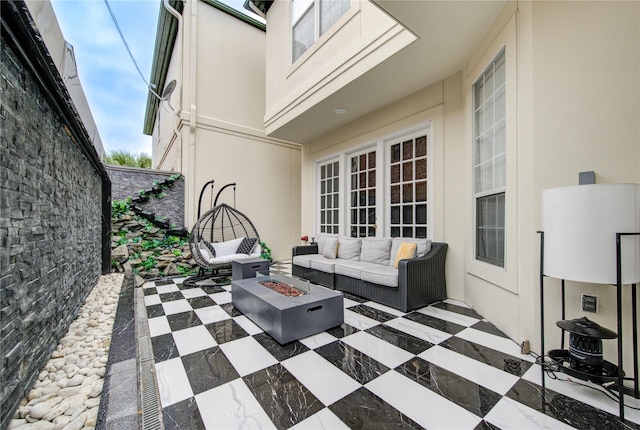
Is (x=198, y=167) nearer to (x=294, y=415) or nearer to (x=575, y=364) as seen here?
(x=294, y=415)

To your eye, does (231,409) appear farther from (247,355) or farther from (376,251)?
(376,251)

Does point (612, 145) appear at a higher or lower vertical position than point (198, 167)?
lower

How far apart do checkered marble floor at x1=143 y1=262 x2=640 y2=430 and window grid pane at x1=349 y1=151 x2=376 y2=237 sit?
7.19 feet

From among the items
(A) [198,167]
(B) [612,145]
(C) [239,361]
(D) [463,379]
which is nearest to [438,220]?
(B) [612,145]

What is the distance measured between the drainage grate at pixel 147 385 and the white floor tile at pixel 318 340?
1103 millimetres

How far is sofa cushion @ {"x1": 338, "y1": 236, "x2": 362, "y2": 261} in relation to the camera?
13.9ft

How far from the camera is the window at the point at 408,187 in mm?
3873

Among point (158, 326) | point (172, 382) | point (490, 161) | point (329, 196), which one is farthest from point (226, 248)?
point (490, 161)

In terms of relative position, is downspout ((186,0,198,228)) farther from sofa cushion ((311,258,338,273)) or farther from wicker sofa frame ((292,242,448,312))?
wicker sofa frame ((292,242,448,312))

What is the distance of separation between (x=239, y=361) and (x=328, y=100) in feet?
11.8

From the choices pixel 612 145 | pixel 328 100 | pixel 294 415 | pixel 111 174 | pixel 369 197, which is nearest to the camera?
pixel 294 415

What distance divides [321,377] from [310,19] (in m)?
5.14

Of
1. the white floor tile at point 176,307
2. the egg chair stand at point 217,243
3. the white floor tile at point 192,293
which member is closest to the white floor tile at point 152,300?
the white floor tile at point 176,307

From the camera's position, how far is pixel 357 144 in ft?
15.9
